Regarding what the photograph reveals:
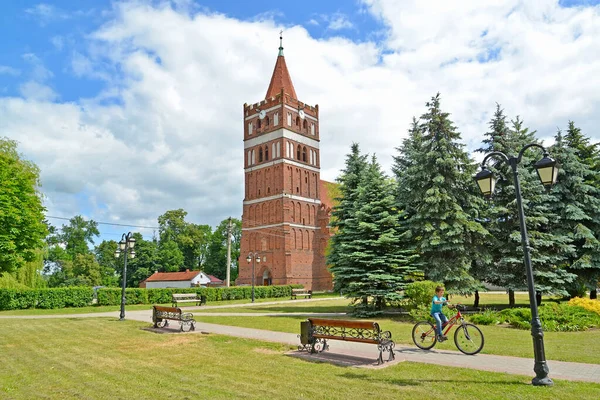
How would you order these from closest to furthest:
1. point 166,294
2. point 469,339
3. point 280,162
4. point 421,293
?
point 469,339
point 421,293
point 166,294
point 280,162

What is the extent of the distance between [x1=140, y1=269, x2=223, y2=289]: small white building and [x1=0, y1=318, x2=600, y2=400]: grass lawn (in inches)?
2023

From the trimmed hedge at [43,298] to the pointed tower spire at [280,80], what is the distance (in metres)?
35.6

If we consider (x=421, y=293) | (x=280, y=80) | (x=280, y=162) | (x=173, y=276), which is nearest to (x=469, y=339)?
(x=421, y=293)

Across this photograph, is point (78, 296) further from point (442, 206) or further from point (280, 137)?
point (280, 137)

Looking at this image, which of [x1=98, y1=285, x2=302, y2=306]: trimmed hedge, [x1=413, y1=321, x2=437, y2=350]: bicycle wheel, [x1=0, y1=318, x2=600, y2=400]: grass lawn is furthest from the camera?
[x1=98, y1=285, x2=302, y2=306]: trimmed hedge

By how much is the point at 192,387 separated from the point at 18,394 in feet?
8.39

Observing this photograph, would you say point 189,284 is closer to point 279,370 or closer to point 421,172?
point 421,172

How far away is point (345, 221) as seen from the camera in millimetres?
19828

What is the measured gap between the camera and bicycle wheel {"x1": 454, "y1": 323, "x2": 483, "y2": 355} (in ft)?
30.0

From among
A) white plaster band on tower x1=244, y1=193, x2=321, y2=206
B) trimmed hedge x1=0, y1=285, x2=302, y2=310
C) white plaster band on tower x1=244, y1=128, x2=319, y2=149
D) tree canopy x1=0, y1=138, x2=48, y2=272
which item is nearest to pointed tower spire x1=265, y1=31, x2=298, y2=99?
white plaster band on tower x1=244, y1=128, x2=319, y2=149

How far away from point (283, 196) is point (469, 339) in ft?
138

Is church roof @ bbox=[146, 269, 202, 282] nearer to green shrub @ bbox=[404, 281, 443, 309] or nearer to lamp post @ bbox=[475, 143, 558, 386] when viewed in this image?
green shrub @ bbox=[404, 281, 443, 309]

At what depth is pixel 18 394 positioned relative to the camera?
6328 millimetres

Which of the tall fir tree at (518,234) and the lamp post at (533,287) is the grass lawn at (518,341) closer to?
the lamp post at (533,287)
